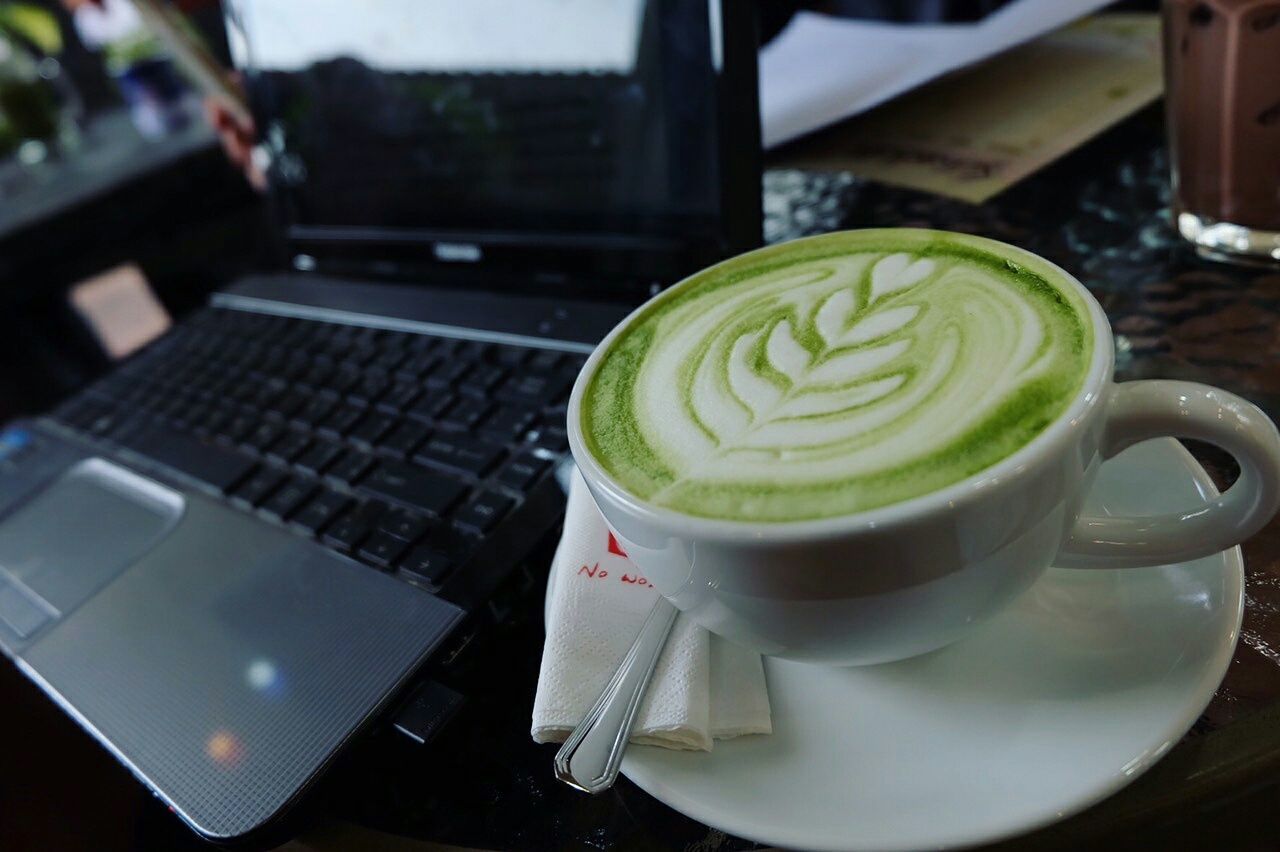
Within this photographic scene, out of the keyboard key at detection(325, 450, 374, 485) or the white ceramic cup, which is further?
the keyboard key at detection(325, 450, 374, 485)

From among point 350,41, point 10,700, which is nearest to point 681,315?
point 350,41

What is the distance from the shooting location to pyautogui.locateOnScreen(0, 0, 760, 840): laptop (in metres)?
0.42

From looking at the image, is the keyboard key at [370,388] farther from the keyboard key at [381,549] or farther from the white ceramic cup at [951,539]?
the white ceramic cup at [951,539]

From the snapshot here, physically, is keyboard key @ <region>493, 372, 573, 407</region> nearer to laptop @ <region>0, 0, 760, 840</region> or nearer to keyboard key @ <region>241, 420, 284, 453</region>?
laptop @ <region>0, 0, 760, 840</region>

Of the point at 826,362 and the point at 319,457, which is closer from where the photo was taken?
the point at 826,362

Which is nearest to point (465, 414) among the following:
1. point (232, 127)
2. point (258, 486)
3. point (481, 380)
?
point (481, 380)

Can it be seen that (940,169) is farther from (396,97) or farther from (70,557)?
(70,557)

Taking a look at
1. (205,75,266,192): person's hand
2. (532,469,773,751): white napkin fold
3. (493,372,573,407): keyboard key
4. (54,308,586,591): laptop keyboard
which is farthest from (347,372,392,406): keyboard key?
(205,75,266,192): person's hand

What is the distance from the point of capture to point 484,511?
46 centimetres

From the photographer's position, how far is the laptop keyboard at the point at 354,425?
1.57ft

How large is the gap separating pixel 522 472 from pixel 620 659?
16 centimetres

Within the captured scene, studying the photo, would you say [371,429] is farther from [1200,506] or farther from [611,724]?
[1200,506]

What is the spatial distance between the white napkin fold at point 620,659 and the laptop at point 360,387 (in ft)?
0.20

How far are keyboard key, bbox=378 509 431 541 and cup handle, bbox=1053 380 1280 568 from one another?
30 cm
